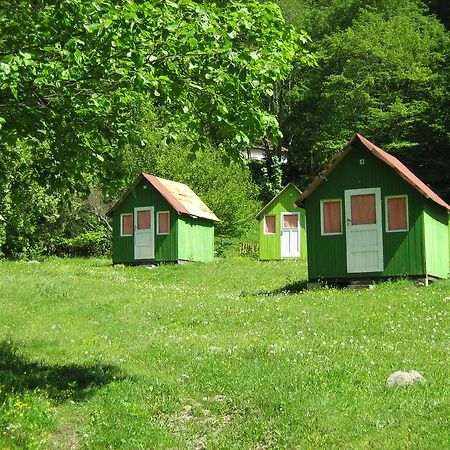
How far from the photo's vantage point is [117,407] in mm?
10062

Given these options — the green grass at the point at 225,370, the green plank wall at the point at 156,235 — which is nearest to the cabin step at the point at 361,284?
the green grass at the point at 225,370

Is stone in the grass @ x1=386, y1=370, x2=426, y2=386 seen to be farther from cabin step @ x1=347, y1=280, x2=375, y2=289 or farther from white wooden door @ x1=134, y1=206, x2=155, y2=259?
white wooden door @ x1=134, y1=206, x2=155, y2=259

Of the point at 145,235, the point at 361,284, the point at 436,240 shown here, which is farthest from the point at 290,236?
the point at 361,284

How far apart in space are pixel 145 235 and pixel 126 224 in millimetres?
1325

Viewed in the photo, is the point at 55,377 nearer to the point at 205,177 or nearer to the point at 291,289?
the point at 291,289

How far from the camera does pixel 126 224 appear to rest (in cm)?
3503

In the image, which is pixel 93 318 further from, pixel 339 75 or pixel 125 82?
pixel 339 75

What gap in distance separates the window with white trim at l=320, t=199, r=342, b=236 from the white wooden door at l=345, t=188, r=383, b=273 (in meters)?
0.34

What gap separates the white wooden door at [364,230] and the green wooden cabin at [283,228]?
1695cm

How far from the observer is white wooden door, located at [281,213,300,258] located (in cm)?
3947

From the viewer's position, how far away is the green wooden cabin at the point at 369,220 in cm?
2153

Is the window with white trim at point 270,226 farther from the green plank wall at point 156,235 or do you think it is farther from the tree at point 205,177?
the green plank wall at point 156,235

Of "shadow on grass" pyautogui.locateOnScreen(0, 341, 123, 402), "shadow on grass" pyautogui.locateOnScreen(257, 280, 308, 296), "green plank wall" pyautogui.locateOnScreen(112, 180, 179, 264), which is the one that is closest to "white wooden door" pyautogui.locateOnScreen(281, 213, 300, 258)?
"green plank wall" pyautogui.locateOnScreen(112, 180, 179, 264)

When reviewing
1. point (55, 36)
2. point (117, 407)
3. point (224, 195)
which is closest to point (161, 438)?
point (117, 407)
